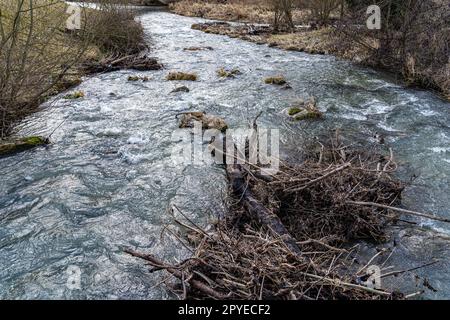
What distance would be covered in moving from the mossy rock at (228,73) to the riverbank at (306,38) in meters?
3.89

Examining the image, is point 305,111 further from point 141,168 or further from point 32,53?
point 32,53

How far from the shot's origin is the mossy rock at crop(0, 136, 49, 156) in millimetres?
7303

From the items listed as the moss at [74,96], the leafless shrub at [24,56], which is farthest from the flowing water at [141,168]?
the leafless shrub at [24,56]

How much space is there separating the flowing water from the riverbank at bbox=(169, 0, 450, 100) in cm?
50

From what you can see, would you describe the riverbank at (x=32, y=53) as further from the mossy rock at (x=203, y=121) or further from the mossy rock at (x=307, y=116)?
the mossy rock at (x=307, y=116)

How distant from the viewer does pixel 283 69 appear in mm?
13008

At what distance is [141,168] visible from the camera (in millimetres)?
6824

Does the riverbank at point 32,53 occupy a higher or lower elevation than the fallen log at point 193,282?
higher

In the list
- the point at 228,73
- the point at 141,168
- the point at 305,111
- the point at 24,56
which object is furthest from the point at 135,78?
the point at 141,168

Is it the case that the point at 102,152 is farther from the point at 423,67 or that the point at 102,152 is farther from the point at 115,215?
the point at 423,67

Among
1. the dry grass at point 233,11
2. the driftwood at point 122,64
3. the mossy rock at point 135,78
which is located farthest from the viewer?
the dry grass at point 233,11

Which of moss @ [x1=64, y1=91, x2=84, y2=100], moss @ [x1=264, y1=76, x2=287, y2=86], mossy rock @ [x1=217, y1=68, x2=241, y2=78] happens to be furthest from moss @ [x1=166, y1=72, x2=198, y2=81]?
moss @ [x1=64, y1=91, x2=84, y2=100]

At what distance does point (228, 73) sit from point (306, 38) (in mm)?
6380

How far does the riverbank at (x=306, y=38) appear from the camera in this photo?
11180mm
